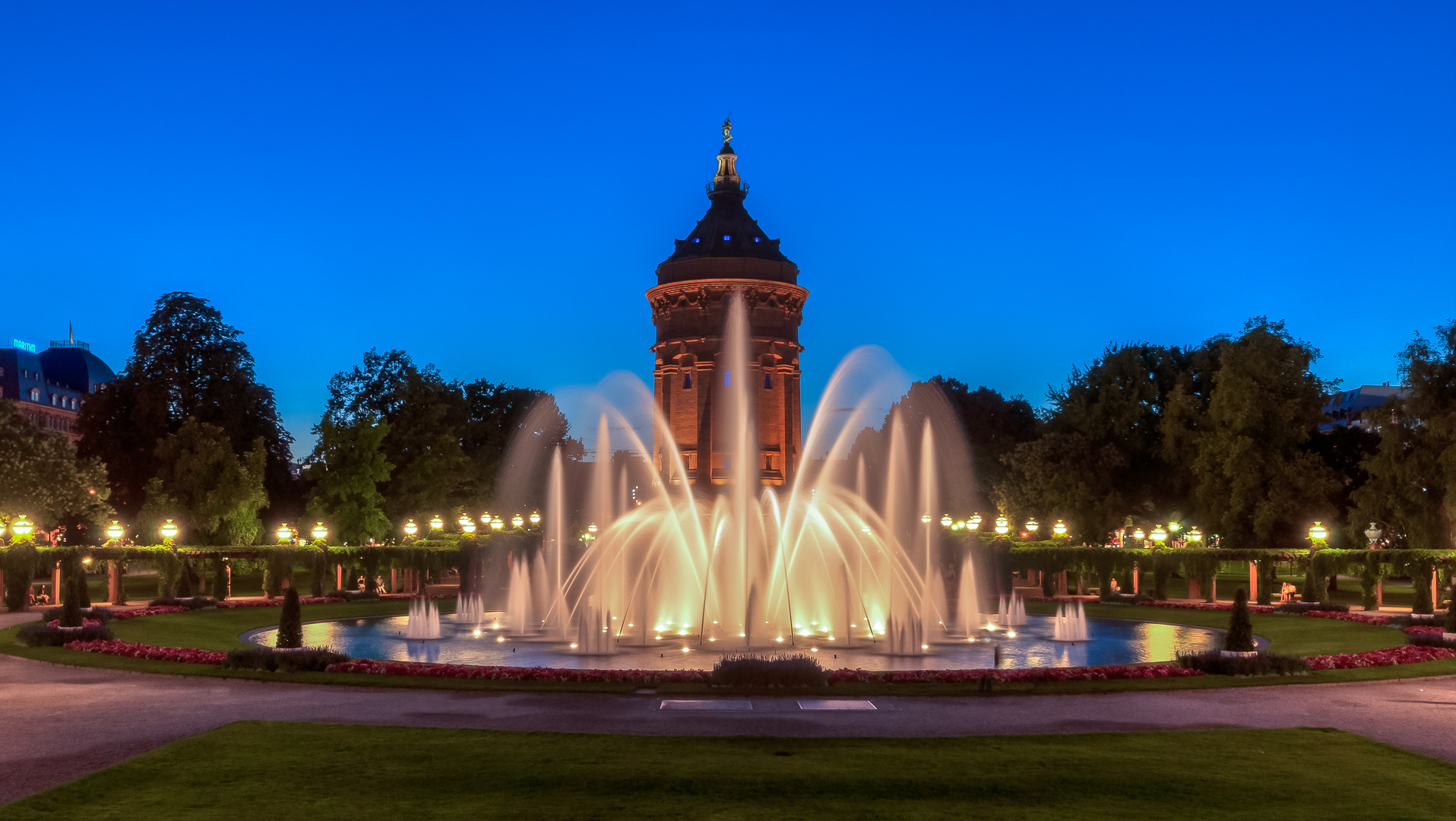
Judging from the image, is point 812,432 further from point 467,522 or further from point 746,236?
point 746,236

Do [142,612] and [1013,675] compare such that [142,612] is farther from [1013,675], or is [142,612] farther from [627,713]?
[1013,675]

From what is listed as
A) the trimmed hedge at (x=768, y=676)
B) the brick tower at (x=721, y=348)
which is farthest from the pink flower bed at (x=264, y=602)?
the brick tower at (x=721, y=348)

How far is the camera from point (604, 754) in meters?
13.5

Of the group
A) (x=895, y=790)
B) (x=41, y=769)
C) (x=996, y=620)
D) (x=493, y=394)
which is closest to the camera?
(x=895, y=790)

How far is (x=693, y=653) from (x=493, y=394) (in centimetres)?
6963

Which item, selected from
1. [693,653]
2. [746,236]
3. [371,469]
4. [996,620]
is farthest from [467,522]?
[746,236]

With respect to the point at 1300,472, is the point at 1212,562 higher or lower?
lower

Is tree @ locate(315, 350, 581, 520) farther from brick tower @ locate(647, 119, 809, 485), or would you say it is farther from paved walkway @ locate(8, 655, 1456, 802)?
paved walkway @ locate(8, 655, 1456, 802)

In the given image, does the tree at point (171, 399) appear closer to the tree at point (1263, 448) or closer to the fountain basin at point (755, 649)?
the fountain basin at point (755, 649)

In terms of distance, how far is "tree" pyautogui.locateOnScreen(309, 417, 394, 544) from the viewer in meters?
58.2

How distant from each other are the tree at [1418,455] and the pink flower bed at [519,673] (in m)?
38.8

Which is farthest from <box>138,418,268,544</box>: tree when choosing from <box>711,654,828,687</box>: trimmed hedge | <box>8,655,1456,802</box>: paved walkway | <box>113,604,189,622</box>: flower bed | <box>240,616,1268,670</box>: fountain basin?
<box>711,654,828,687</box>: trimmed hedge

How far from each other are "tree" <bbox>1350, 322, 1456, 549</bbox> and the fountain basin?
2078 centimetres

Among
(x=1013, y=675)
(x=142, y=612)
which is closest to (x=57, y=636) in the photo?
(x=142, y=612)
